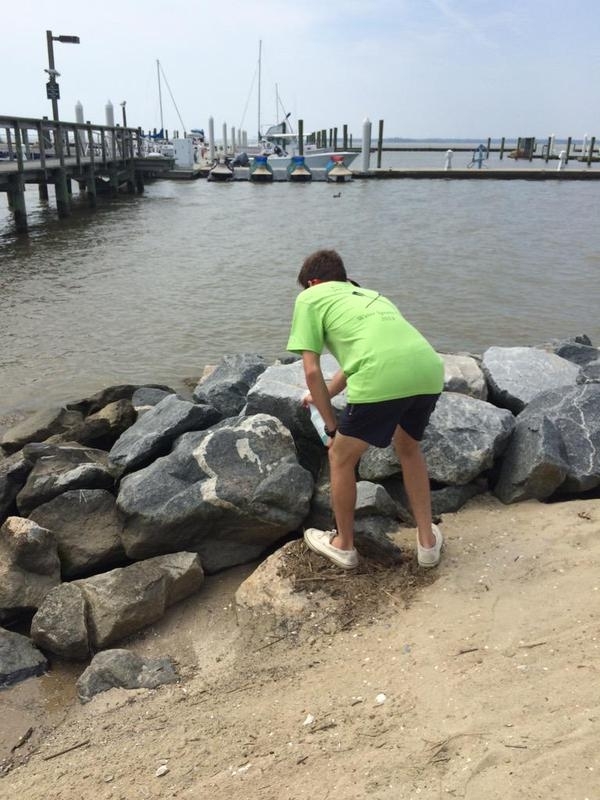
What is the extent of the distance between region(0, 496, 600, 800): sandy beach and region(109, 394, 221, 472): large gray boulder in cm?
121

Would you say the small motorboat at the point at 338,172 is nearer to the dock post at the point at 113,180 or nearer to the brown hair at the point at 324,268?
the dock post at the point at 113,180

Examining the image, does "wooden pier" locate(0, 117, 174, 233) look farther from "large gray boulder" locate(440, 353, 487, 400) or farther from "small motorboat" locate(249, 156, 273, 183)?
"large gray boulder" locate(440, 353, 487, 400)

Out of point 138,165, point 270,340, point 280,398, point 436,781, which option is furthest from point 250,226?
point 436,781

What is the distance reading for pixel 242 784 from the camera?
2.35 m

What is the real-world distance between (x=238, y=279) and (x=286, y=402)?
385 inches

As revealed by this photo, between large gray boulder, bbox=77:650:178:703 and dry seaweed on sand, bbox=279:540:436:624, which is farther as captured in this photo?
dry seaweed on sand, bbox=279:540:436:624

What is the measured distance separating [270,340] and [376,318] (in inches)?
264

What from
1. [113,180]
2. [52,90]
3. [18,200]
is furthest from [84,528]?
[113,180]

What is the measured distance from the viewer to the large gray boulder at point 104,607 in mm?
3559

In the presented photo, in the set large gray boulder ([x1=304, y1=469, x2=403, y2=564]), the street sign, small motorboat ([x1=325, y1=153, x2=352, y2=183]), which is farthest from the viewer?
small motorboat ([x1=325, y1=153, x2=352, y2=183])

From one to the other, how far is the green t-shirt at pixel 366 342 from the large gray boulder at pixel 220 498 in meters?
1.16

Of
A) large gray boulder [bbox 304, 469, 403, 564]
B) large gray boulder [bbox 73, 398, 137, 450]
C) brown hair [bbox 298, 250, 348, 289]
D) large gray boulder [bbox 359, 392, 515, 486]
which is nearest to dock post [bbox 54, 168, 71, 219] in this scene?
large gray boulder [bbox 73, 398, 137, 450]

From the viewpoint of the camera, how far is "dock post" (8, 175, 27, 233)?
19531 millimetres

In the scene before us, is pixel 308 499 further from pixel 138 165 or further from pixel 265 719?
pixel 138 165
